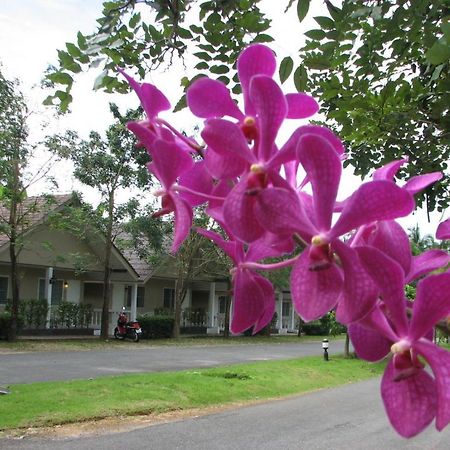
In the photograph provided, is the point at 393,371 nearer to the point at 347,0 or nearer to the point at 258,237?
the point at 258,237

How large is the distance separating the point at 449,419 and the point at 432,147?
10.1 feet

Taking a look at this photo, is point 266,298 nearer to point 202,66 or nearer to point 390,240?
point 390,240

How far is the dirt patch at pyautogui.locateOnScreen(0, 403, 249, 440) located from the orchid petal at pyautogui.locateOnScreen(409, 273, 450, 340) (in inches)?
307

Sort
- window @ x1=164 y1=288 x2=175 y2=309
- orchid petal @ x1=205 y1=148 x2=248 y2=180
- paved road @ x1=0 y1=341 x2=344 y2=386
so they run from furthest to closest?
window @ x1=164 y1=288 x2=175 y2=309 < paved road @ x1=0 y1=341 x2=344 y2=386 < orchid petal @ x1=205 y1=148 x2=248 y2=180

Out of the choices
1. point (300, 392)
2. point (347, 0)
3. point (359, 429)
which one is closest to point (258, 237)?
point (347, 0)

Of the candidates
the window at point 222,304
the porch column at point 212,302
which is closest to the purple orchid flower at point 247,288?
the porch column at point 212,302

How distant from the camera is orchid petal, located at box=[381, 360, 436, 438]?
57 cm

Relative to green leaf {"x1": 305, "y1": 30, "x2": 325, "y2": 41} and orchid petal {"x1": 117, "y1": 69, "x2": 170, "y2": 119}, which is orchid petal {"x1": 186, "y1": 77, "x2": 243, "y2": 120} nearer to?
orchid petal {"x1": 117, "y1": 69, "x2": 170, "y2": 119}

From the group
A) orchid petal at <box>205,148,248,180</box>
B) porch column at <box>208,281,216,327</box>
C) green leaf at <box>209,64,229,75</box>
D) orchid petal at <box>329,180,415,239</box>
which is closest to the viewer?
orchid petal at <box>329,180,415,239</box>

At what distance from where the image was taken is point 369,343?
64 centimetres

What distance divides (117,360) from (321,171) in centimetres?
1614

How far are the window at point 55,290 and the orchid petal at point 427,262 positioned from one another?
24193 mm

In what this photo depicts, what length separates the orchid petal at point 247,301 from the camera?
0.76 metres

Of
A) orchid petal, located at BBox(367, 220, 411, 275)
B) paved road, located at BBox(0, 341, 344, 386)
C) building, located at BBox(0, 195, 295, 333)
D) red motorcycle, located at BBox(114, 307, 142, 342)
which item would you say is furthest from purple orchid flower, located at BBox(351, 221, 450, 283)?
red motorcycle, located at BBox(114, 307, 142, 342)
